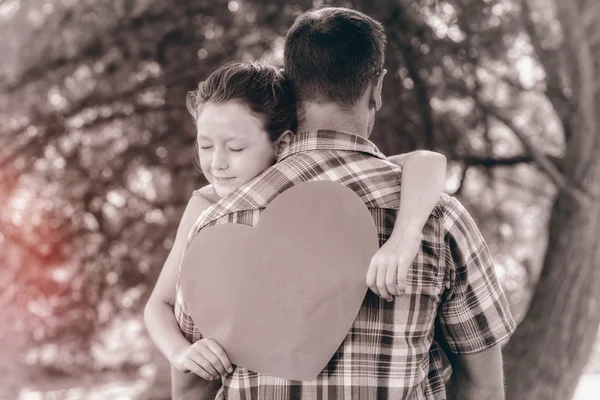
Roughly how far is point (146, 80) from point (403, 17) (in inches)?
47.0

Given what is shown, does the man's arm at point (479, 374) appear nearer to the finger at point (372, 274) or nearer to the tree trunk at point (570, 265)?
the finger at point (372, 274)

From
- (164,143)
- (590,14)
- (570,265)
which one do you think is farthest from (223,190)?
(590,14)

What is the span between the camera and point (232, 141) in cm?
137

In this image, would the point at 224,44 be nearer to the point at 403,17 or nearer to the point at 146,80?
the point at 146,80

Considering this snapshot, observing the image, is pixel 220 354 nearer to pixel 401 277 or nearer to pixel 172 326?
pixel 172 326

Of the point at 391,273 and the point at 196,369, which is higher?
the point at 391,273

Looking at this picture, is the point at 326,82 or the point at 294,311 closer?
the point at 294,311

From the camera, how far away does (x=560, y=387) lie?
337 centimetres

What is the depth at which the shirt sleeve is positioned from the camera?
4.21 feet

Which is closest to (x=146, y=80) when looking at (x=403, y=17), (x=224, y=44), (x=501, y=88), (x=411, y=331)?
(x=224, y=44)

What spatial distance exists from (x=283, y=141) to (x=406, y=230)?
367mm

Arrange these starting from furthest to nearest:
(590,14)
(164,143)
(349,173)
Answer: (590,14) → (164,143) → (349,173)

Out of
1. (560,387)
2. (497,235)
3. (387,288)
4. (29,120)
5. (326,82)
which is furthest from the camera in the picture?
(497,235)

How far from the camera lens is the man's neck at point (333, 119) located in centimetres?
131
